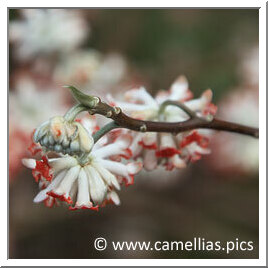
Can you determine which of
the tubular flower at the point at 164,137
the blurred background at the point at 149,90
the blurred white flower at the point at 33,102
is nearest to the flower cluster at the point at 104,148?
the tubular flower at the point at 164,137

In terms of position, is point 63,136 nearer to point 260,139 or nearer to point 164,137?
point 164,137

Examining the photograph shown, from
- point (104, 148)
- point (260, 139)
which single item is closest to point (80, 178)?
point (104, 148)

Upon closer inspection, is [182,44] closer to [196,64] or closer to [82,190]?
[196,64]

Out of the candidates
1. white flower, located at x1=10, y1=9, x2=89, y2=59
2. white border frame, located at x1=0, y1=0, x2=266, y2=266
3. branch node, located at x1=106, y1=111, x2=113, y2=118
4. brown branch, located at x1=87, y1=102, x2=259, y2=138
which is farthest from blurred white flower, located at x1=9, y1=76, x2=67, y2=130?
branch node, located at x1=106, y1=111, x2=113, y2=118

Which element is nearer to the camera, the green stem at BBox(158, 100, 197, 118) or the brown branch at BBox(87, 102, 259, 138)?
the brown branch at BBox(87, 102, 259, 138)

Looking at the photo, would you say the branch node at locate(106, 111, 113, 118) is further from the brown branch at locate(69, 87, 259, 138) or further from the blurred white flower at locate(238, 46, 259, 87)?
the blurred white flower at locate(238, 46, 259, 87)

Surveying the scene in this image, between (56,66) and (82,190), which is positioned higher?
(56,66)

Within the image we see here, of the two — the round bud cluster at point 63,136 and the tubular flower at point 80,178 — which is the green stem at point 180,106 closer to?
the tubular flower at point 80,178

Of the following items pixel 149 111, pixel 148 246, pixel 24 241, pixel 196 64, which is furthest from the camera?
pixel 196 64
